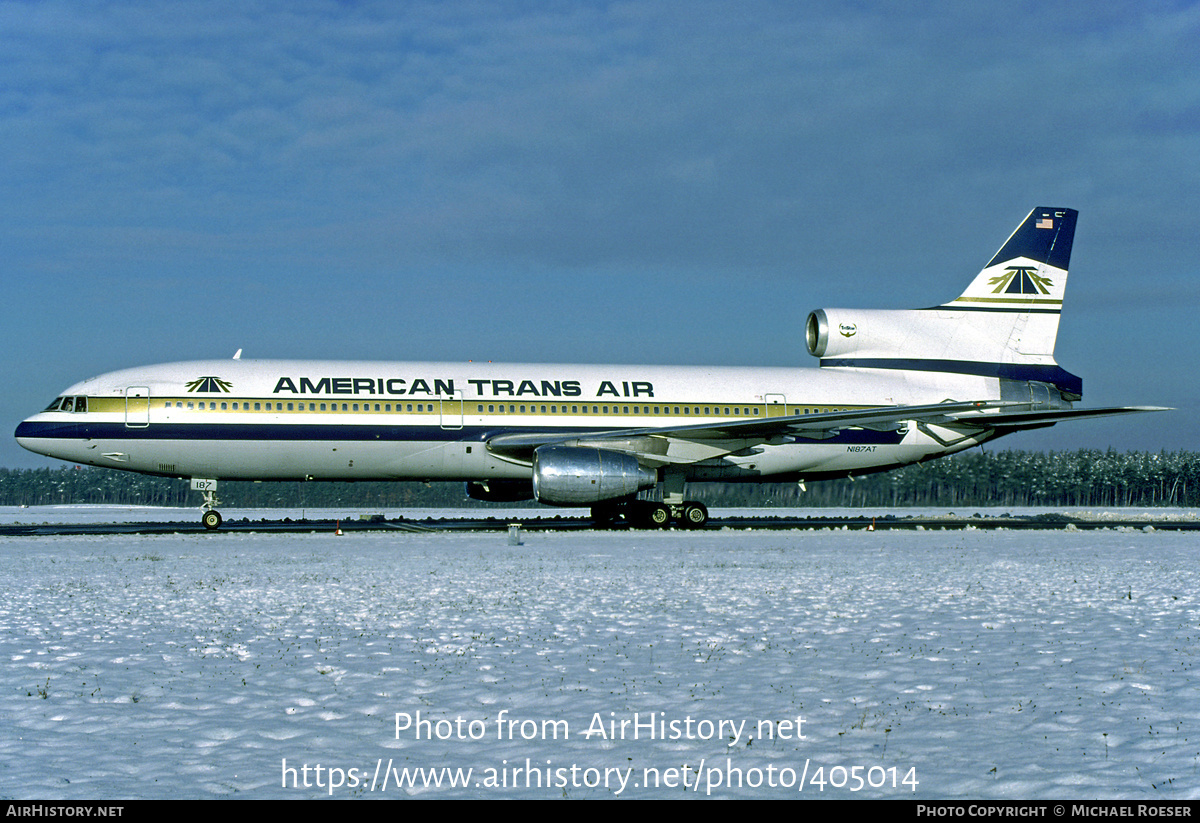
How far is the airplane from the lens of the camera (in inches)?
905

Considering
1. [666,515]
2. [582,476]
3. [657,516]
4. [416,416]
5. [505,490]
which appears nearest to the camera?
[582,476]

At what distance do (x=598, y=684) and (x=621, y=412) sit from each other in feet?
61.1

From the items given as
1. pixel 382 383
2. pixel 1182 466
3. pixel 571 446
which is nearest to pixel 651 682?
pixel 571 446

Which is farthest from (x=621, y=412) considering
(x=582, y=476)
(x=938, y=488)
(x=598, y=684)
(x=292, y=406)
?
(x=938, y=488)

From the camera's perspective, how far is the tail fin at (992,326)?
28641mm

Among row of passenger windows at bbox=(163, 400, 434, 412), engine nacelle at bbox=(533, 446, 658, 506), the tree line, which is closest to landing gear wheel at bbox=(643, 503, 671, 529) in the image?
engine nacelle at bbox=(533, 446, 658, 506)

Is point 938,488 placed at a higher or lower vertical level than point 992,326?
lower

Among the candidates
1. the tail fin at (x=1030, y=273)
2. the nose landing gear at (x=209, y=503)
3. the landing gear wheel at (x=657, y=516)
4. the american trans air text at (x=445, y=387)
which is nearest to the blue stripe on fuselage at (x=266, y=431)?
the american trans air text at (x=445, y=387)

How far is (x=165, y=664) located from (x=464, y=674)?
8.44 feet

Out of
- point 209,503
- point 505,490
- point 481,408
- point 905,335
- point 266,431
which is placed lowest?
point 209,503

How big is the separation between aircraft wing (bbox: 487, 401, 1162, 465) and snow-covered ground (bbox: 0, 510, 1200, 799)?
988 centimetres

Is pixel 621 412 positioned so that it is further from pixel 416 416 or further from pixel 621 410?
pixel 416 416

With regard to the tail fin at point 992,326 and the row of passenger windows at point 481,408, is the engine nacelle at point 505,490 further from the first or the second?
the tail fin at point 992,326

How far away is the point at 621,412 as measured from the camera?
25.7 meters
